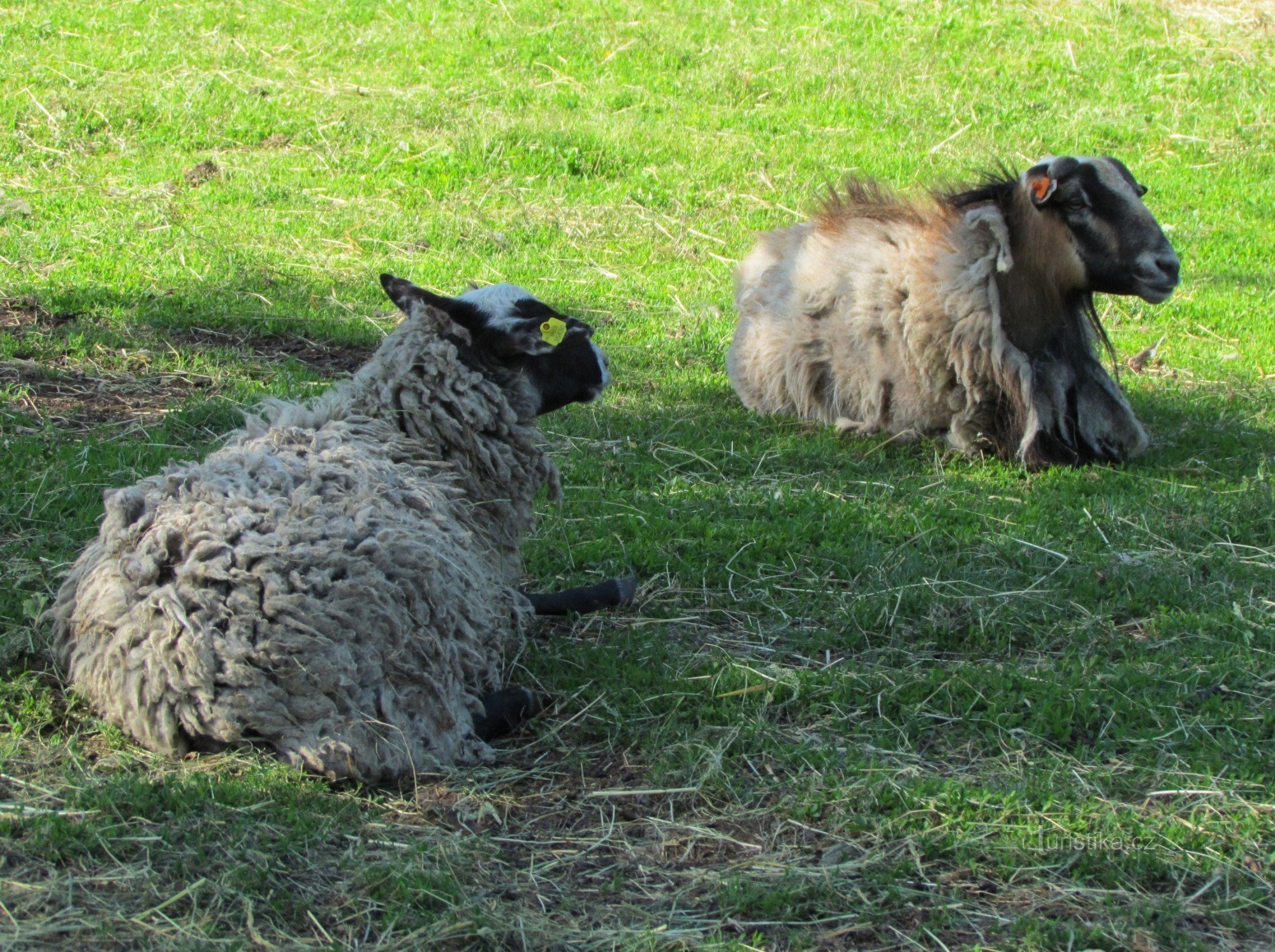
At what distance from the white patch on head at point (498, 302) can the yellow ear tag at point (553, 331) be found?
118mm

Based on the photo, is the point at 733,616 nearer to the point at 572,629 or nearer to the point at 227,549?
the point at 572,629

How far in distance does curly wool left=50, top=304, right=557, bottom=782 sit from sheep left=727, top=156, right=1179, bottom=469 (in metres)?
3.59

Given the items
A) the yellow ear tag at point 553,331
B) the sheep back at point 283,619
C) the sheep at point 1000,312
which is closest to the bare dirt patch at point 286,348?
the sheep at point 1000,312

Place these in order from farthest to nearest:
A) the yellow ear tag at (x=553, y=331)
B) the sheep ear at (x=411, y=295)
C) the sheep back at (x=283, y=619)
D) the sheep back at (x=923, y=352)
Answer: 1. the sheep back at (x=923, y=352)
2. the yellow ear tag at (x=553, y=331)
3. the sheep ear at (x=411, y=295)
4. the sheep back at (x=283, y=619)

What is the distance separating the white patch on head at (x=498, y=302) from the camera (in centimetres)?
482

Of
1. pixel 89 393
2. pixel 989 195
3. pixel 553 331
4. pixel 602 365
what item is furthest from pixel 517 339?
pixel 989 195

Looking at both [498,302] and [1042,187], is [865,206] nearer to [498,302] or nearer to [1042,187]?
[1042,187]

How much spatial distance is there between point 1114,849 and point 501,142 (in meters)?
9.76

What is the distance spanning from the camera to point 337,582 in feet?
12.5

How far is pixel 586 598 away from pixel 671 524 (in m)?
0.87

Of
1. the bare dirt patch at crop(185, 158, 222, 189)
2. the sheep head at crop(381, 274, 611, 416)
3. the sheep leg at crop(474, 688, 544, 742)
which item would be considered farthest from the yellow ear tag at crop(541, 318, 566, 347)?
the bare dirt patch at crop(185, 158, 222, 189)

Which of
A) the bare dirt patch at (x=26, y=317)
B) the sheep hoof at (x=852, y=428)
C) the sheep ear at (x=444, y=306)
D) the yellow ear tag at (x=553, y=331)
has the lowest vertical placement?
the sheep hoof at (x=852, y=428)

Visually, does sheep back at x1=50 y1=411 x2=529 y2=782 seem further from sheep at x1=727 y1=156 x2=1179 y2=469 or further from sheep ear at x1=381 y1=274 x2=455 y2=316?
sheep at x1=727 y1=156 x2=1179 y2=469

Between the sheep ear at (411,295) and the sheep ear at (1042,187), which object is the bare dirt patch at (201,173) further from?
the sheep ear at (1042,187)
